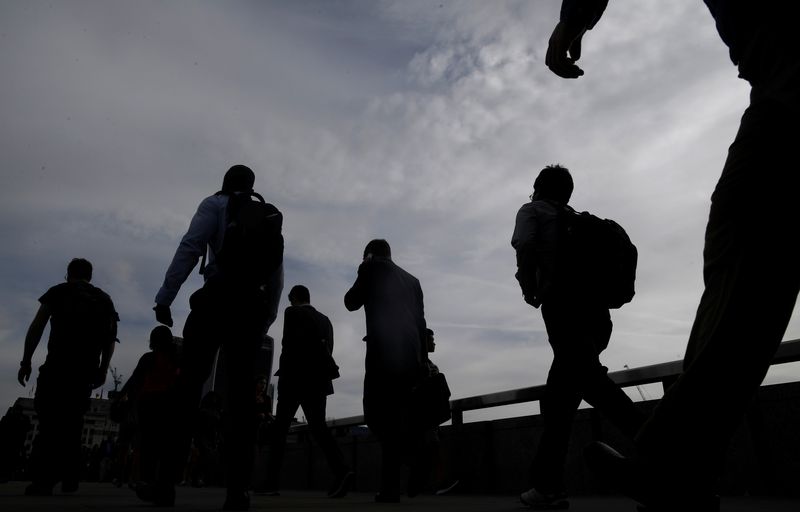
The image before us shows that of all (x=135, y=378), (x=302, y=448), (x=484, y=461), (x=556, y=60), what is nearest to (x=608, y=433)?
(x=484, y=461)

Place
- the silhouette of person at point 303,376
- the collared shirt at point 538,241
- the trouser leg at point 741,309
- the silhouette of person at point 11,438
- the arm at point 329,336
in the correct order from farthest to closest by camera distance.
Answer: the silhouette of person at point 11,438
the arm at point 329,336
the silhouette of person at point 303,376
the collared shirt at point 538,241
the trouser leg at point 741,309

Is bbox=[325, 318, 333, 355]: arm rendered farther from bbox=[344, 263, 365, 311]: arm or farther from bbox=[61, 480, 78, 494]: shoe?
bbox=[61, 480, 78, 494]: shoe

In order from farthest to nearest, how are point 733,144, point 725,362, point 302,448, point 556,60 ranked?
Answer: point 302,448 < point 556,60 < point 733,144 < point 725,362

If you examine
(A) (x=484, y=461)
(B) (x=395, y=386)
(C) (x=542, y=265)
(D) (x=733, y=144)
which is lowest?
(A) (x=484, y=461)

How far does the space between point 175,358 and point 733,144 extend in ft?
23.6

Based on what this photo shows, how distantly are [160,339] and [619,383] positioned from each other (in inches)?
207

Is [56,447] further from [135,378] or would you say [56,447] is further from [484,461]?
[484,461]

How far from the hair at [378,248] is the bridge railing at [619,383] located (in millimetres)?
1780

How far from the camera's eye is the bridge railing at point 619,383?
166 inches

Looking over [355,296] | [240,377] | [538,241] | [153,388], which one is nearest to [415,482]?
[355,296]

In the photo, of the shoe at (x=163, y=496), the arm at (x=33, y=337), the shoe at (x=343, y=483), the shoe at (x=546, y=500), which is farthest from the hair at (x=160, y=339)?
the shoe at (x=546, y=500)

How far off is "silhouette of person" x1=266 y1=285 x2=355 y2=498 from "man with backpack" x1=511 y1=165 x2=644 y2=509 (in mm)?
2760

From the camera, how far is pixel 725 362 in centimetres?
153

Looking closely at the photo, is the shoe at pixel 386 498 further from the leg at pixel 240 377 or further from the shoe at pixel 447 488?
the shoe at pixel 447 488
